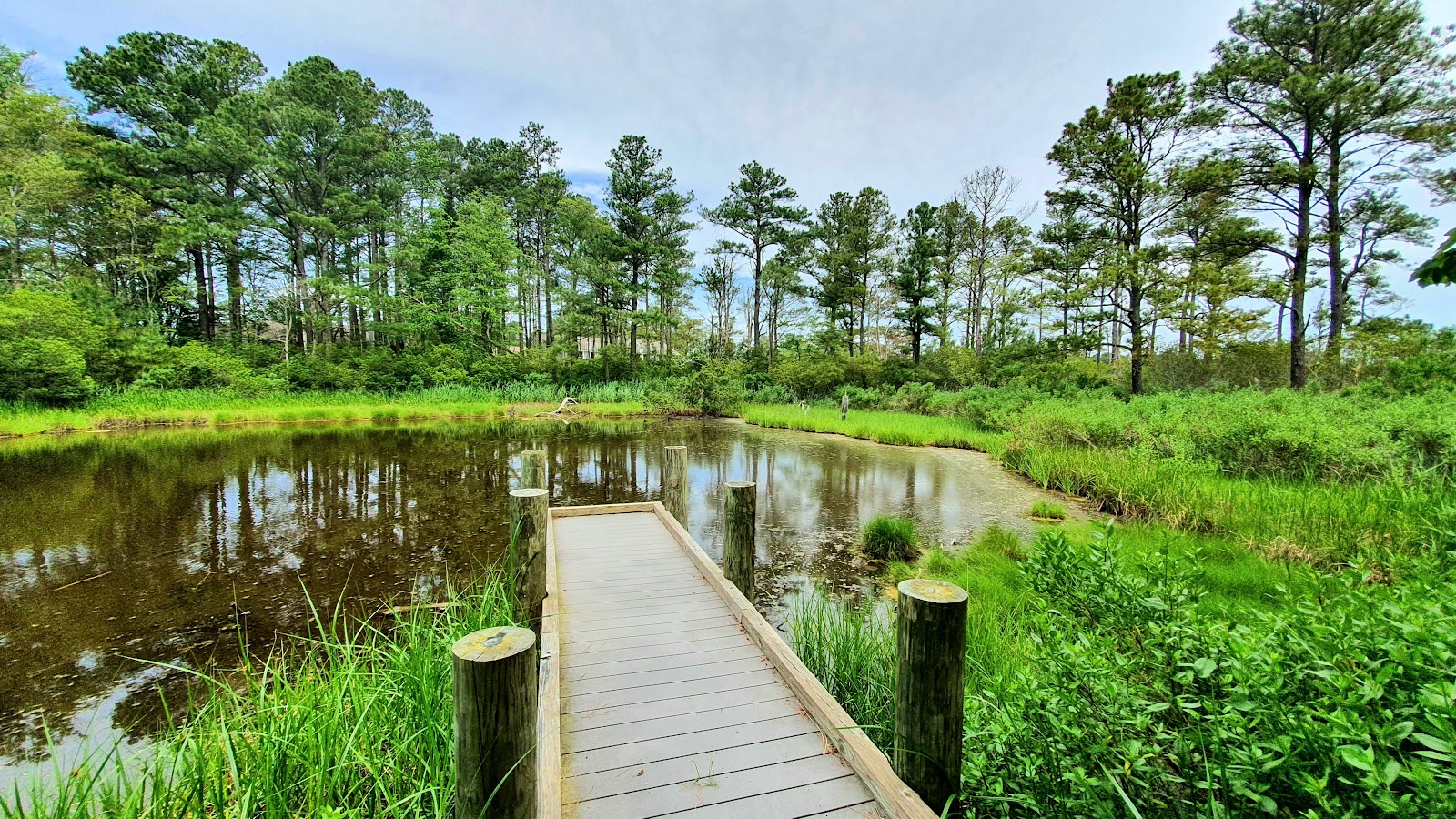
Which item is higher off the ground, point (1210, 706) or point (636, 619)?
point (1210, 706)

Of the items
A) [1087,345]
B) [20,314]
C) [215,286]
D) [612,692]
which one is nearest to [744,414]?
[1087,345]

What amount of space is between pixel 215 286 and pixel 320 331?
14.6 ft

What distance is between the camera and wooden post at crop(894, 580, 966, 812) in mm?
1866

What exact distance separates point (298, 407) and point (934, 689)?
1978 centimetres

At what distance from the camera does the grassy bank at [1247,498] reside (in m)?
4.13

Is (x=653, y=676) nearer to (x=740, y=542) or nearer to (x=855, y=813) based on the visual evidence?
(x=855, y=813)

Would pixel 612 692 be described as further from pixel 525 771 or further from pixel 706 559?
pixel 706 559

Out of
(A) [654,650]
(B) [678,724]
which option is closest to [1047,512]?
(A) [654,650]

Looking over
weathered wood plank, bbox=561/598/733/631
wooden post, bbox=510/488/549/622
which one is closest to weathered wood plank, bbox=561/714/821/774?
weathered wood plank, bbox=561/598/733/631

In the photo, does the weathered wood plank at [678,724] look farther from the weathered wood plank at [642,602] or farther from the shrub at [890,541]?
the shrub at [890,541]

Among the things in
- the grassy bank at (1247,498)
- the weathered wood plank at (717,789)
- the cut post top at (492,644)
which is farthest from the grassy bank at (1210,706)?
the grassy bank at (1247,498)

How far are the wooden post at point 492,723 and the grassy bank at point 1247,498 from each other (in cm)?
528

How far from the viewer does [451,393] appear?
63.5 feet

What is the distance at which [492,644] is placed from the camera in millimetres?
1527
